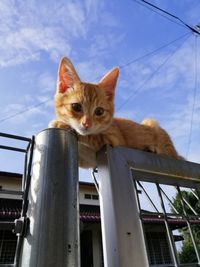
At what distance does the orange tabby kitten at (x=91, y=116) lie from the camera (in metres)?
1.15

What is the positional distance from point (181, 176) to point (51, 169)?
0.73 meters

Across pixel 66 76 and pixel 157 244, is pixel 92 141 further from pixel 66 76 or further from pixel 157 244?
pixel 157 244

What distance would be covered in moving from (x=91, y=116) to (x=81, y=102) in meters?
0.11

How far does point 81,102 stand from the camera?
1.29 metres

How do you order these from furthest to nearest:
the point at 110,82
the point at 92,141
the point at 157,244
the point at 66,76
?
the point at 157,244
the point at 110,82
the point at 66,76
the point at 92,141

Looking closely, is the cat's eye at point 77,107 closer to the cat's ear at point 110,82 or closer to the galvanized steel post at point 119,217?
the cat's ear at point 110,82

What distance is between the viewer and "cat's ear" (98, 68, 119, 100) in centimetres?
149

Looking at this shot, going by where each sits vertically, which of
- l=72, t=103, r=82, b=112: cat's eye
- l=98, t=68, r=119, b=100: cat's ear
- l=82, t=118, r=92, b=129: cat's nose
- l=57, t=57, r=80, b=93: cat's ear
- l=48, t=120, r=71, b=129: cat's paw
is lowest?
l=82, t=118, r=92, b=129: cat's nose

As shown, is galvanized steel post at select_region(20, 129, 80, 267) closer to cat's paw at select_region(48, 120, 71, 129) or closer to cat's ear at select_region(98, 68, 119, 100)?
cat's paw at select_region(48, 120, 71, 129)

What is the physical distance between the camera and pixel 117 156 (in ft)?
3.03

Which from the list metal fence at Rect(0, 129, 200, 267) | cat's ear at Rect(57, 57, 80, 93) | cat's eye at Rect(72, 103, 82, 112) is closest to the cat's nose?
cat's eye at Rect(72, 103, 82, 112)

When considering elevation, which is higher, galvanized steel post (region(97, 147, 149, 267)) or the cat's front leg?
the cat's front leg

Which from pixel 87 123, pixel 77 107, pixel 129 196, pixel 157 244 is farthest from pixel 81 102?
pixel 157 244

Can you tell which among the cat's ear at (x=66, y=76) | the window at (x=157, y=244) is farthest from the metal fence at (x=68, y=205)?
the window at (x=157, y=244)
